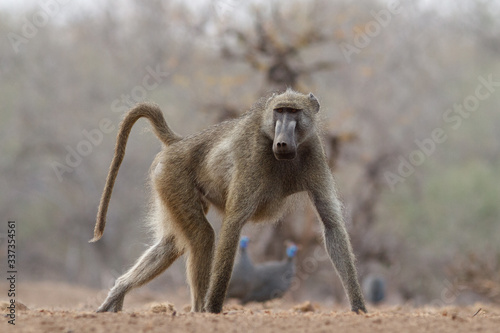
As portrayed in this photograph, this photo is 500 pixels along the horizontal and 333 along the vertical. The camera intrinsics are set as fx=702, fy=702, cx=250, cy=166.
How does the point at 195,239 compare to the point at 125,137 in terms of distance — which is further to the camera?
the point at 125,137

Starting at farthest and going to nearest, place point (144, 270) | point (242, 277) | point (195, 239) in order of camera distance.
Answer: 1. point (242, 277)
2. point (144, 270)
3. point (195, 239)

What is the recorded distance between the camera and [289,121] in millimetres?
4750

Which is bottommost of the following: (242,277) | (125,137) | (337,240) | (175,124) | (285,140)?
(337,240)

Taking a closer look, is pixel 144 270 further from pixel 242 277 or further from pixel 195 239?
pixel 242 277

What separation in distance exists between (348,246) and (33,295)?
9.09 metres

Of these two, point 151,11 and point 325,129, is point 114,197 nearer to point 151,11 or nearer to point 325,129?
point 151,11

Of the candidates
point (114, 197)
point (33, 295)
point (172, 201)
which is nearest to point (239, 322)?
point (172, 201)

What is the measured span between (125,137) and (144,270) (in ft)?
3.50

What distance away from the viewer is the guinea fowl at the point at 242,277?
775cm

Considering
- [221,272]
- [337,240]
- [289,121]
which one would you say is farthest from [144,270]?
[289,121]

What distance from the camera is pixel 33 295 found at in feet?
41.1

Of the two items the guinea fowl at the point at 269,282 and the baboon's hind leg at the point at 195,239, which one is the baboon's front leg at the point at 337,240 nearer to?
the baboon's hind leg at the point at 195,239

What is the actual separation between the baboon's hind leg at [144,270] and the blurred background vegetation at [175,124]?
390 inches

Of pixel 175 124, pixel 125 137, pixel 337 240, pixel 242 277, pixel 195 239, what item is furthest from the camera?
pixel 175 124
